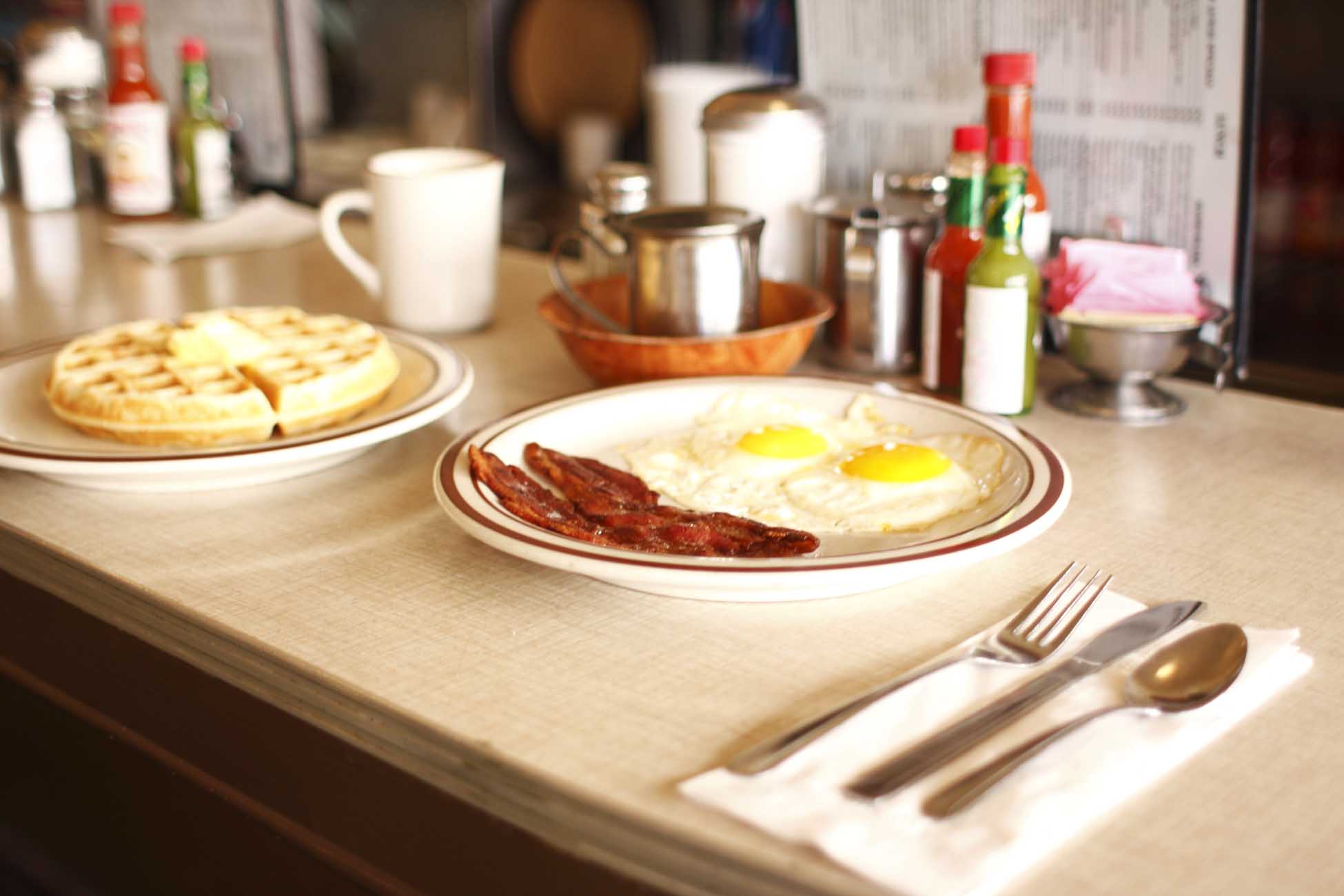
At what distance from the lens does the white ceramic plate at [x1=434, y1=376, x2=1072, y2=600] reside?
86 cm

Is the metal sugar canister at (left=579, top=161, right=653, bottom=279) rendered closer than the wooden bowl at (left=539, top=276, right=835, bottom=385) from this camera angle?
No

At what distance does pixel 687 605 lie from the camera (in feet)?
3.04

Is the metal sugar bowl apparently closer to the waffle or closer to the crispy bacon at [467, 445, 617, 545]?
the crispy bacon at [467, 445, 617, 545]

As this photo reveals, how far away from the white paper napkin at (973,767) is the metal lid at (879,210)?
656 mm

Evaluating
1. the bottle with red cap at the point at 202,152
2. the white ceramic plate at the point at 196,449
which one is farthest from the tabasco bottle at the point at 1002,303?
the bottle with red cap at the point at 202,152

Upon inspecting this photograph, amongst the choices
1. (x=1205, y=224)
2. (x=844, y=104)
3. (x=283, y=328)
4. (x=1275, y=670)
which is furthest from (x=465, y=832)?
(x=844, y=104)

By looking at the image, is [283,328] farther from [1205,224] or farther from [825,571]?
[1205,224]

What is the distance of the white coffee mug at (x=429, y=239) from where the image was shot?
1.56 m

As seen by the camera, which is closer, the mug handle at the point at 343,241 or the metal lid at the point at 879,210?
the metal lid at the point at 879,210

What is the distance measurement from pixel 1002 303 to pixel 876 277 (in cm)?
21

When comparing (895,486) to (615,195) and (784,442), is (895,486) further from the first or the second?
(615,195)

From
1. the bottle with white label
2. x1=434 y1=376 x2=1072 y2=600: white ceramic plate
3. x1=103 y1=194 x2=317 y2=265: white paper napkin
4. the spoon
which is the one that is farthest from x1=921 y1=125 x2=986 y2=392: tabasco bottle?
the bottle with white label

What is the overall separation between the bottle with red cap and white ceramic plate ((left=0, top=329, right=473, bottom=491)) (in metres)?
1.04

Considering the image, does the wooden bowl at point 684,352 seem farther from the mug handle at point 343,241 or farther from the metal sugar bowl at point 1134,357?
the mug handle at point 343,241
